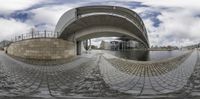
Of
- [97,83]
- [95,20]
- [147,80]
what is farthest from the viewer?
[95,20]

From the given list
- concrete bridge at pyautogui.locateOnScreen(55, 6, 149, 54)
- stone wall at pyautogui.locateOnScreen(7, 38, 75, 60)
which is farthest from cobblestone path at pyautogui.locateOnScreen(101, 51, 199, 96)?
concrete bridge at pyautogui.locateOnScreen(55, 6, 149, 54)

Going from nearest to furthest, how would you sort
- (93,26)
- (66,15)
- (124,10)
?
(124,10) < (66,15) < (93,26)

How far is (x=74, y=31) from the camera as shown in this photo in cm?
3569

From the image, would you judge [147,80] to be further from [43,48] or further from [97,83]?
[43,48]

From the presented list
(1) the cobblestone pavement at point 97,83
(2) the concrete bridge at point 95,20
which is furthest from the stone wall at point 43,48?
(1) the cobblestone pavement at point 97,83

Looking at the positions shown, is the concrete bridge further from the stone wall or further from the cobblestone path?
the cobblestone path

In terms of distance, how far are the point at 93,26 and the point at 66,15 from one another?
5.06m

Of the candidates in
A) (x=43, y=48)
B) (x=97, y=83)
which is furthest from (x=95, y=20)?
(x=97, y=83)

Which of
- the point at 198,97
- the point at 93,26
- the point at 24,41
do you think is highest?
the point at 93,26

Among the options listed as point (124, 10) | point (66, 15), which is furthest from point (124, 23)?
point (66, 15)

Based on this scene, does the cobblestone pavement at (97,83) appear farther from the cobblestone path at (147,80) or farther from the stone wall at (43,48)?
the stone wall at (43,48)

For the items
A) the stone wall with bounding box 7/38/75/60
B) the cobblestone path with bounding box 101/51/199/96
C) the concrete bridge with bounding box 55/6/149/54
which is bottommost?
the cobblestone path with bounding box 101/51/199/96

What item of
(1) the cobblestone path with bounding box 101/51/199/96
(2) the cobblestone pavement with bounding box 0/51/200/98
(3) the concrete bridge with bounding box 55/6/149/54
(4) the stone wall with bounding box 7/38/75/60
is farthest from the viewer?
(3) the concrete bridge with bounding box 55/6/149/54

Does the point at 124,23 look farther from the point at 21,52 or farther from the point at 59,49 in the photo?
the point at 21,52
